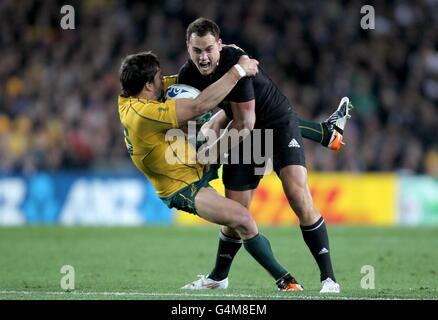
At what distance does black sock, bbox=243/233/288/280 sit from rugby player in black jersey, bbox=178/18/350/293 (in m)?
0.12

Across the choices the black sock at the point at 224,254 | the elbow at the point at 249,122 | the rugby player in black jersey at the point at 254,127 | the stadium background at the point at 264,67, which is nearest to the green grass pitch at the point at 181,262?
the black sock at the point at 224,254

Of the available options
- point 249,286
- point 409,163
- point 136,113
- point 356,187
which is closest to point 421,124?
point 409,163

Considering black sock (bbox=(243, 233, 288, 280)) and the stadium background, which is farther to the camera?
the stadium background

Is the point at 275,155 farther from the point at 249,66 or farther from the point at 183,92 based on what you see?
the point at 183,92

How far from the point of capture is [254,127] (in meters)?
8.07

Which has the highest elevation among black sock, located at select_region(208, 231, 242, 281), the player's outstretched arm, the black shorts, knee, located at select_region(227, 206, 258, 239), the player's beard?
the player's beard

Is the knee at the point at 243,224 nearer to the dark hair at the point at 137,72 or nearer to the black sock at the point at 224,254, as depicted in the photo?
the black sock at the point at 224,254

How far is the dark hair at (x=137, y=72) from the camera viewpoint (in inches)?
296

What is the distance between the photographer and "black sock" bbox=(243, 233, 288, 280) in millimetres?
7887

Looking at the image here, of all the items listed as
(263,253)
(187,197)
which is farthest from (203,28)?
(263,253)

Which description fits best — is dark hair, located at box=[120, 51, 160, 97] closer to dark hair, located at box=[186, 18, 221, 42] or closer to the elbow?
dark hair, located at box=[186, 18, 221, 42]

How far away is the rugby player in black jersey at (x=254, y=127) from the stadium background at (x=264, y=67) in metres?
7.79

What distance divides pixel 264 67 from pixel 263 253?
1160 cm

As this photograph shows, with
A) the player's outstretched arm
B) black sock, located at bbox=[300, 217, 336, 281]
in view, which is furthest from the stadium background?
the player's outstretched arm
